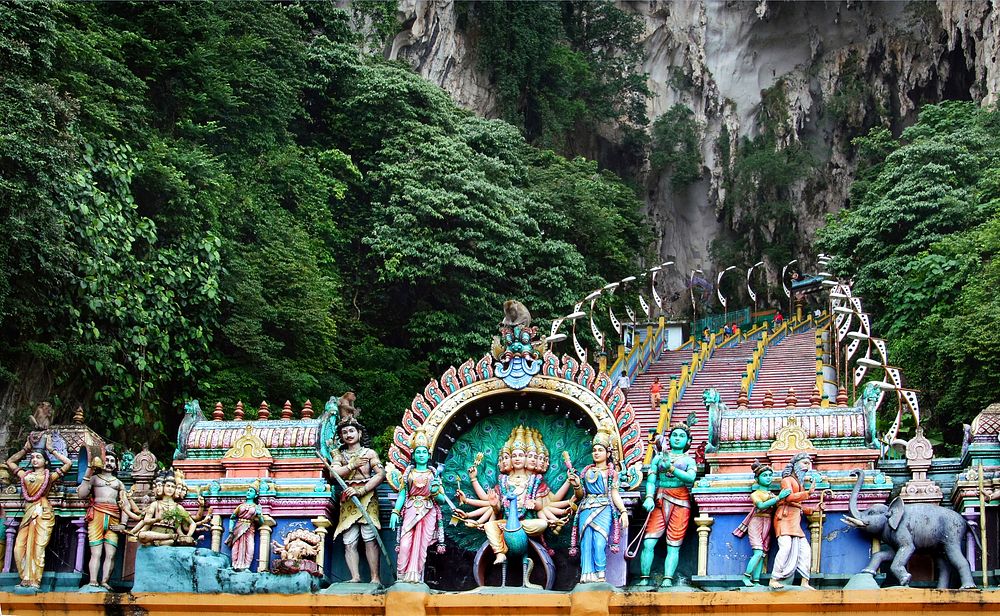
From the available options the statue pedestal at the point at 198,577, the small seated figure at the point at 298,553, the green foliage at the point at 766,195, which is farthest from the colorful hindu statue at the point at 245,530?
the green foliage at the point at 766,195

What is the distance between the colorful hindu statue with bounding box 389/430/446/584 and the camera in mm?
15672

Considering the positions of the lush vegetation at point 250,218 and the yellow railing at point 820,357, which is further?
the yellow railing at point 820,357

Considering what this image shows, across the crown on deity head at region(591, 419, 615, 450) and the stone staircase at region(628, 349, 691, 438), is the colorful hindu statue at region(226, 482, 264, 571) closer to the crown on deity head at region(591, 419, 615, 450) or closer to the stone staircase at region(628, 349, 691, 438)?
the crown on deity head at region(591, 419, 615, 450)

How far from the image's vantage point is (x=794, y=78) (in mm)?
59531

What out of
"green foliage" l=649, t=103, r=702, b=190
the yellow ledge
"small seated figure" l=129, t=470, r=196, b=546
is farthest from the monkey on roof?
"green foliage" l=649, t=103, r=702, b=190

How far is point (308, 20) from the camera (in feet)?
137

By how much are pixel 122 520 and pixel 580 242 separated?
87.2ft

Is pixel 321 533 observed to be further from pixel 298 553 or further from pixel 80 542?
pixel 80 542

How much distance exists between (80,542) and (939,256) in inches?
906

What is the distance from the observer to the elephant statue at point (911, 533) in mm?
14727

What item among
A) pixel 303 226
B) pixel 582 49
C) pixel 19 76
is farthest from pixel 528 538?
pixel 582 49

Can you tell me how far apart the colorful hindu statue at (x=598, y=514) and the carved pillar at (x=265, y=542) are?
109 inches

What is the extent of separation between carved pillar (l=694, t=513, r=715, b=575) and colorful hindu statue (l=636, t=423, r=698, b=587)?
17 cm

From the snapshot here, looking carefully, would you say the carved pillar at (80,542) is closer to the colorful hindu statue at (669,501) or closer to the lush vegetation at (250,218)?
the colorful hindu statue at (669,501)
